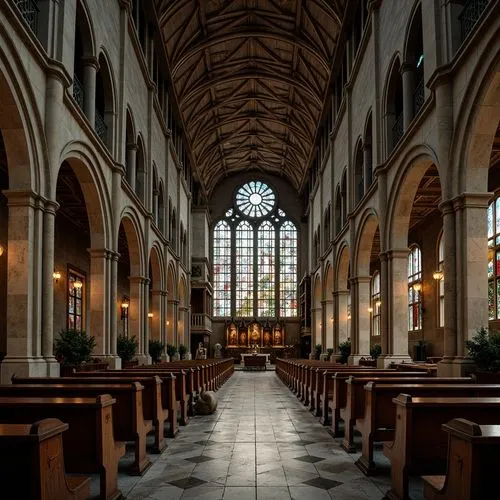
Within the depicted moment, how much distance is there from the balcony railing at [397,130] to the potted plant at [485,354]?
755cm

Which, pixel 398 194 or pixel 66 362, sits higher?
pixel 398 194

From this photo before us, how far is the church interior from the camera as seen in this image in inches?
222

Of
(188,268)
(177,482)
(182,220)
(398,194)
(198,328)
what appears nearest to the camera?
(177,482)

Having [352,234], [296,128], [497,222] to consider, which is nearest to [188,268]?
[296,128]

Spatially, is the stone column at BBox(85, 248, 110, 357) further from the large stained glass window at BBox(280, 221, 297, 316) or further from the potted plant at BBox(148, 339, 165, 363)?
the large stained glass window at BBox(280, 221, 297, 316)

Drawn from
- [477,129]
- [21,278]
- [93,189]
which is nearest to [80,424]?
[21,278]

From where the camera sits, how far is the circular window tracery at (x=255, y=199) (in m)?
49.2

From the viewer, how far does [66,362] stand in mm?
12375

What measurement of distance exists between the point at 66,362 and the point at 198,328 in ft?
87.5

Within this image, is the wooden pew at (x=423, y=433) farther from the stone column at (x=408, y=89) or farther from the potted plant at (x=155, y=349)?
the potted plant at (x=155, y=349)

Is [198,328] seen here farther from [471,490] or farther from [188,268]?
[471,490]

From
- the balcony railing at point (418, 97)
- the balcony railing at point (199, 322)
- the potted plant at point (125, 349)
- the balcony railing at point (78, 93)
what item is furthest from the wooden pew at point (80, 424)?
the balcony railing at point (199, 322)

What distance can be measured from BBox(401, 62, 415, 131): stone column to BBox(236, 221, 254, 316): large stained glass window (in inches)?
1359

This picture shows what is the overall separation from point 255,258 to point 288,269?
2861 millimetres
